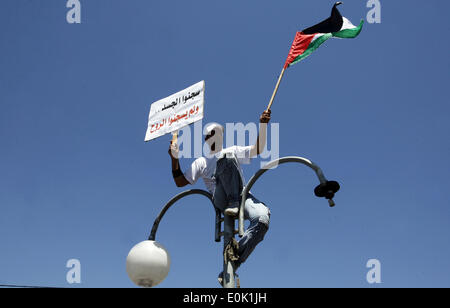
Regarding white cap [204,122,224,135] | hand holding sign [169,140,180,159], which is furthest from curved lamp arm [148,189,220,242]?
white cap [204,122,224,135]

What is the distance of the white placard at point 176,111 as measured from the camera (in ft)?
21.2

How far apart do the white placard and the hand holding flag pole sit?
200 cm

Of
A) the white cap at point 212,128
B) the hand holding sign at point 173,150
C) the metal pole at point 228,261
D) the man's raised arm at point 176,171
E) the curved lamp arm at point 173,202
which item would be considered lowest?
the metal pole at point 228,261

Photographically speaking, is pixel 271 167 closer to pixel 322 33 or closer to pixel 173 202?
pixel 173 202

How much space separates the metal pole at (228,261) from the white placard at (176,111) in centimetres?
142

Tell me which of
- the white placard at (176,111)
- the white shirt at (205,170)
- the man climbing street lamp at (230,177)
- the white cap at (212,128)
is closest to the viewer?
the man climbing street lamp at (230,177)

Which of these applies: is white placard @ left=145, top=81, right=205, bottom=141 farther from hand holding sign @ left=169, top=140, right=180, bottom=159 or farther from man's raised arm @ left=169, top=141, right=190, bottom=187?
man's raised arm @ left=169, top=141, right=190, bottom=187

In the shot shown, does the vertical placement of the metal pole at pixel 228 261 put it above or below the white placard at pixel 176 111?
below

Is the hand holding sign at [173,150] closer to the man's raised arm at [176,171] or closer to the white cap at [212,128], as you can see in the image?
the man's raised arm at [176,171]

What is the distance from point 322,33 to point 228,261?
417 centimetres

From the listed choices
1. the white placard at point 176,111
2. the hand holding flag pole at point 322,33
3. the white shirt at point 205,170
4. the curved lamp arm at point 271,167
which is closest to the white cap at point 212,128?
the white shirt at point 205,170

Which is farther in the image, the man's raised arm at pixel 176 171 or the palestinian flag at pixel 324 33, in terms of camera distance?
the palestinian flag at pixel 324 33
